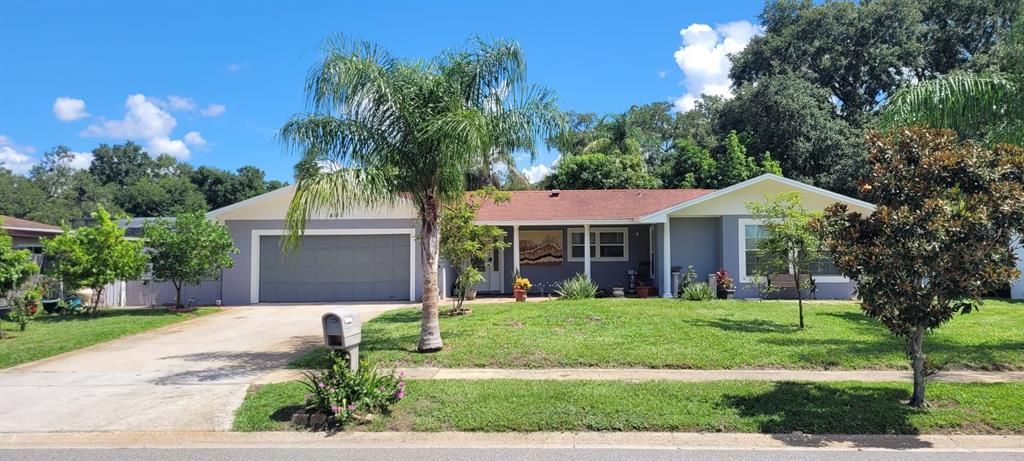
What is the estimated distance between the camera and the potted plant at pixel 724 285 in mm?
17562

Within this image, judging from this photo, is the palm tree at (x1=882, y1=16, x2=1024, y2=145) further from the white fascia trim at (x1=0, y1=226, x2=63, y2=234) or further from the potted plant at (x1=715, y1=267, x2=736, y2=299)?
the white fascia trim at (x1=0, y1=226, x2=63, y2=234)

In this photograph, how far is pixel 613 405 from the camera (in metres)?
7.10

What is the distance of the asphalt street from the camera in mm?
5766

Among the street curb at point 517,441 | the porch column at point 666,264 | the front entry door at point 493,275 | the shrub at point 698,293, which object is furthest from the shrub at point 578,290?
the street curb at point 517,441

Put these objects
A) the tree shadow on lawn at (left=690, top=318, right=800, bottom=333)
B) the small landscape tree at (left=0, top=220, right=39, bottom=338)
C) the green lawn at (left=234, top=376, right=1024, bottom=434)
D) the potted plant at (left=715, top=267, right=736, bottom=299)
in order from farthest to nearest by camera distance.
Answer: the potted plant at (left=715, top=267, right=736, bottom=299) → the small landscape tree at (left=0, top=220, right=39, bottom=338) → the tree shadow on lawn at (left=690, top=318, right=800, bottom=333) → the green lawn at (left=234, top=376, right=1024, bottom=434)

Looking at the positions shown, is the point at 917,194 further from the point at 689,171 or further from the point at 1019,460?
the point at 689,171

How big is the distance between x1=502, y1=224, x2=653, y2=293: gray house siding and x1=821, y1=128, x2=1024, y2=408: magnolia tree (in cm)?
1379

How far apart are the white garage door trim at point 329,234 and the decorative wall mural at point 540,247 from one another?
11.9ft

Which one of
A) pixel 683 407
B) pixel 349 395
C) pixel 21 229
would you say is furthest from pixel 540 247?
pixel 21 229

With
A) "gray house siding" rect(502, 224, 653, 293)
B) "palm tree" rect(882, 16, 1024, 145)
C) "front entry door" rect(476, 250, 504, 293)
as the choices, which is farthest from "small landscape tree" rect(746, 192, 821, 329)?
"front entry door" rect(476, 250, 504, 293)

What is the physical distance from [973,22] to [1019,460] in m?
36.3

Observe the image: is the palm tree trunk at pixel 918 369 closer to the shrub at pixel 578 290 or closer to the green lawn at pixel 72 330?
the shrub at pixel 578 290

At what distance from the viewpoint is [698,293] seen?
17062 millimetres

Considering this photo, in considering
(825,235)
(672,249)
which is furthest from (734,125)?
(825,235)
